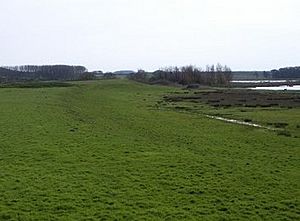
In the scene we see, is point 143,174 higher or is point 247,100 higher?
point 143,174

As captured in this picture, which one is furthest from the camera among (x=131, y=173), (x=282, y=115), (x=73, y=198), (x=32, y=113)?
(x=282, y=115)

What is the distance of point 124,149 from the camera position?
26.8m

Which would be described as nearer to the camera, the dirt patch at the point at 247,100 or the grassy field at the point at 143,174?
the grassy field at the point at 143,174

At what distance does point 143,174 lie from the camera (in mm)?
21031

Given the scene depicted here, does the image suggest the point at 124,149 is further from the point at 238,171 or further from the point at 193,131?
the point at 193,131

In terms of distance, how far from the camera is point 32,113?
144 ft

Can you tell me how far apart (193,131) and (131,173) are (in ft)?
54.7

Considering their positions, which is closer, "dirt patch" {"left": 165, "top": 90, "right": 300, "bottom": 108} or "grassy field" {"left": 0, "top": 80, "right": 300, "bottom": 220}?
"grassy field" {"left": 0, "top": 80, "right": 300, "bottom": 220}

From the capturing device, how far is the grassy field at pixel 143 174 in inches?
641

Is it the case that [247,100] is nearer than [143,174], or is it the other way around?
[143,174]

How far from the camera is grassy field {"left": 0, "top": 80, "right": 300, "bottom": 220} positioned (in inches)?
641

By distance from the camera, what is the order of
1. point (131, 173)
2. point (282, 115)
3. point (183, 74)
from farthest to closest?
1. point (183, 74)
2. point (282, 115)
3. point (131, 173)

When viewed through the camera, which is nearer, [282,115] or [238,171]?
[238,171]

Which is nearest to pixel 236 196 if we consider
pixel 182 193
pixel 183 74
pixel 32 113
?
pixel 182 193
